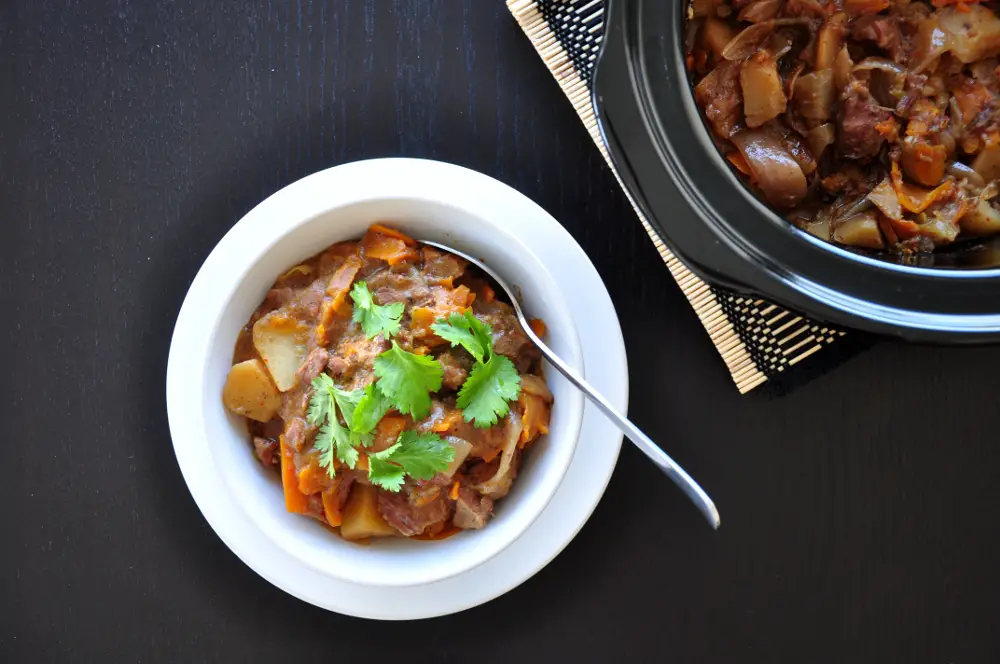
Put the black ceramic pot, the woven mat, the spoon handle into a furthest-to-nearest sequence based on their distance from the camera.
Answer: the woven mat
the spoon handle
the black ceramic pot

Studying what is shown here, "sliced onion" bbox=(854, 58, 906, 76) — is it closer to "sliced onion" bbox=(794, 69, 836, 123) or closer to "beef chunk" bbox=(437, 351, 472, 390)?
"sliced onion" bbox=(794, 69, 836, 123)

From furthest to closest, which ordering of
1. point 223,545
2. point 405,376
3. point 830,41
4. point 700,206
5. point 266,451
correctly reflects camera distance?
point 223,545 → point 266,451 → point 830,41 → point 405,376 → point 700,206

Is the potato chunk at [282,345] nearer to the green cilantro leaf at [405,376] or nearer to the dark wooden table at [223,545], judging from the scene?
the green cilantro leaf at [405,376]

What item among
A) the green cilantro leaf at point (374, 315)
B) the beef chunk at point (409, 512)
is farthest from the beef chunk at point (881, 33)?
the beef chunk at point (409, 512)

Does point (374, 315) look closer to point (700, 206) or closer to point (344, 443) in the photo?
point (344, 443)

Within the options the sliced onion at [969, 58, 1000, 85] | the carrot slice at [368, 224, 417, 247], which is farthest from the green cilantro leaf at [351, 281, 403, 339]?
the sliced onion at [969, 58, 1000, 85]

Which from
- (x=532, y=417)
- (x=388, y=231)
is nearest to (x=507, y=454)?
(x=532, y=417)
